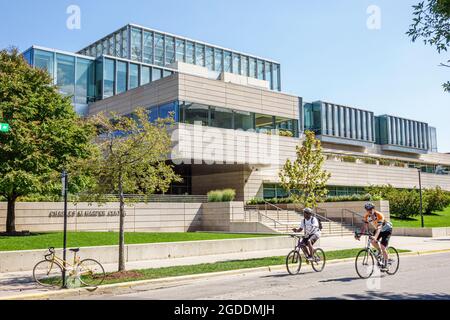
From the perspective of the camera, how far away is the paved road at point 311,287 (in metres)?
10.0

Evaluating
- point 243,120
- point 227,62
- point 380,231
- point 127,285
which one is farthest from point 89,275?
point 227,62

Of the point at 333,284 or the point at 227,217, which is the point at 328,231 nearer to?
the point at 227,217

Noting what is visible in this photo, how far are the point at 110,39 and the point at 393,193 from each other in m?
42.6

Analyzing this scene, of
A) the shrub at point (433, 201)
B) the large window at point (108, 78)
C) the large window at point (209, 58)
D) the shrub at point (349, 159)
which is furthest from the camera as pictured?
the large window at point (209, 58)

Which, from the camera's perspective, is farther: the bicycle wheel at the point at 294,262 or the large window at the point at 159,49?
the large window at the point at 159,49

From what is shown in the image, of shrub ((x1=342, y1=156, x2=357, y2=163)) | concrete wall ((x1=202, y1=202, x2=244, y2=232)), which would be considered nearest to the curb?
concrete wall ((x1=202, y1=202, x2=244, y2=232))

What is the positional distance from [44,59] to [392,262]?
40.0 meters

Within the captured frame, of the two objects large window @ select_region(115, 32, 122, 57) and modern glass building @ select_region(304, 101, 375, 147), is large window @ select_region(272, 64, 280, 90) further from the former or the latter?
large window @ select_region(115, 32, 122, 57)

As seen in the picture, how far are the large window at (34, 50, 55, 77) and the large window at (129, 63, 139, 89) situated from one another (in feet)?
26.1

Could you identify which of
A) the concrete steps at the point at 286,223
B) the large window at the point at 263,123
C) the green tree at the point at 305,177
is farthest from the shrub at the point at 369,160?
the green tree at the point at 305,177

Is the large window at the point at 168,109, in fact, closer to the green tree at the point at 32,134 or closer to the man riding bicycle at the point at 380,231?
the green tree at the point at 32,134

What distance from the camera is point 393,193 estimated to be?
40.6 meters

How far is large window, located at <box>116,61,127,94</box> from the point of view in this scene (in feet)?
161

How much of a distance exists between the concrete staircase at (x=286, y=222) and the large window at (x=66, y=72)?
74.9ft
